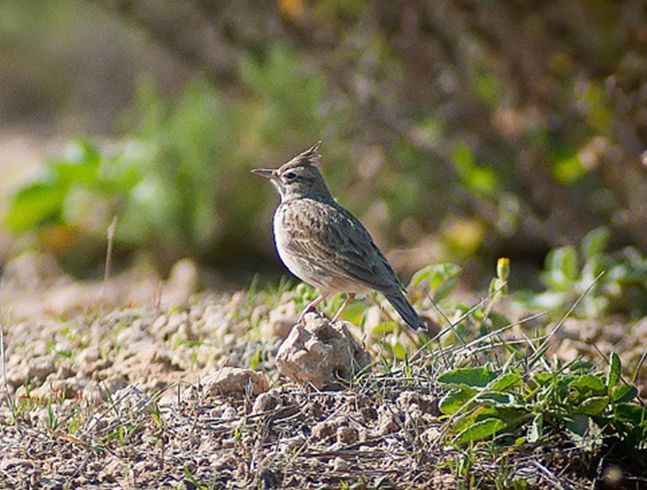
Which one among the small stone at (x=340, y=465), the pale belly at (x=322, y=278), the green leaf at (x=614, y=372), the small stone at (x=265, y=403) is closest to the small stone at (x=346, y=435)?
the small stone at (x=340, y=465)

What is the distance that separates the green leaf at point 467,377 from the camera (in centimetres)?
414

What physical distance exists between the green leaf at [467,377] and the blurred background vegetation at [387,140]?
10.9 feet

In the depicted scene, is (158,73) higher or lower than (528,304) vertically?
higher

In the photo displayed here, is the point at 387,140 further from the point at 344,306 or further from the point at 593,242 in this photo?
the point at 344,306

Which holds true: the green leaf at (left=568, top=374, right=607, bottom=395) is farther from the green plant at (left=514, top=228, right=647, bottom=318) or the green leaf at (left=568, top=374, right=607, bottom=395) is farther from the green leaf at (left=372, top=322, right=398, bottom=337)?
the green plant at (left=514, top=228, right=647, bottom=318)

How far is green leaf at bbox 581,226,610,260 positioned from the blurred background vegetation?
0.14ft

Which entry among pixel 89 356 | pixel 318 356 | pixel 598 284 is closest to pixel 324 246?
pixel 89 356

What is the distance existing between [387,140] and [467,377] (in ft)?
12.9

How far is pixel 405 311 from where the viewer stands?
4.96 metres

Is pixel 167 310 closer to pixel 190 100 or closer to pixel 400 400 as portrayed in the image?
pixel 400 400

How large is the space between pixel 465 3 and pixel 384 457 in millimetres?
4527

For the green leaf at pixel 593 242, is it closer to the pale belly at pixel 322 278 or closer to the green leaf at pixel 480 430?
the pale belly at pixel 322 278

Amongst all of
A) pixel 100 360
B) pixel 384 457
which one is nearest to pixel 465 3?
pixel 100 360

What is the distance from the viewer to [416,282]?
5301 mm
